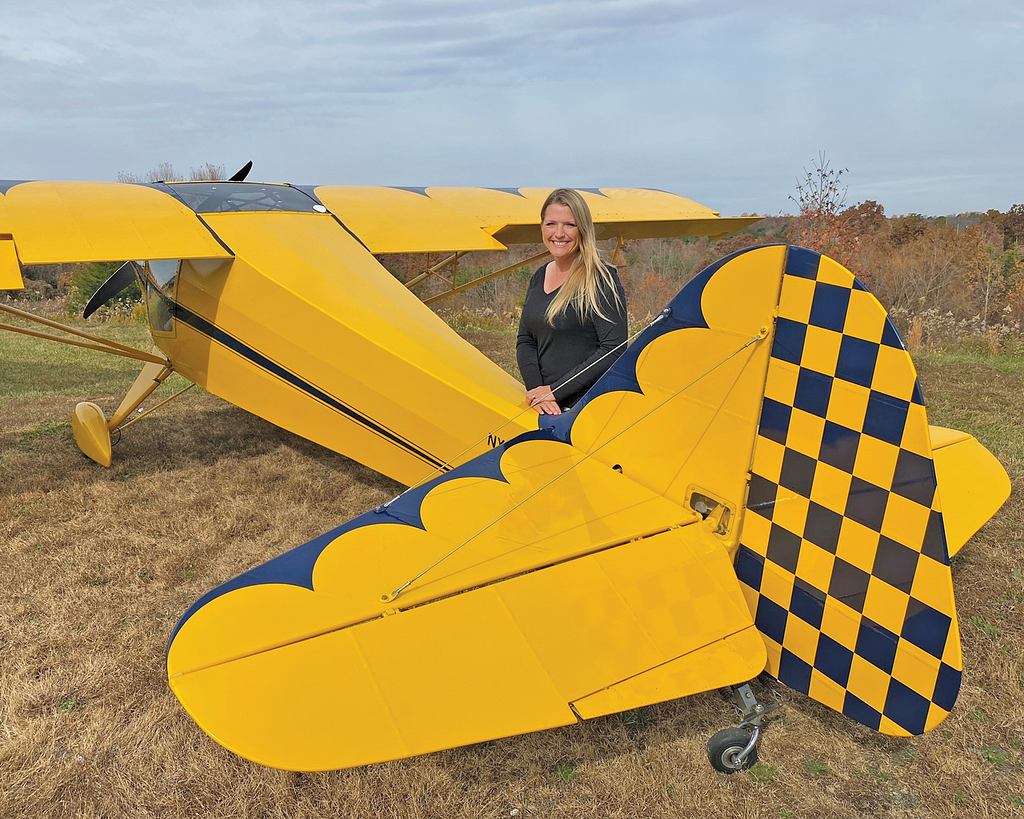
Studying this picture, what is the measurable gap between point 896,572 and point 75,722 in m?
2.97

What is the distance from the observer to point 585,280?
10.3 ft

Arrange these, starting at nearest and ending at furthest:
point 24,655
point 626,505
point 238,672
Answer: point 238,672, point 626,505, point 24,655

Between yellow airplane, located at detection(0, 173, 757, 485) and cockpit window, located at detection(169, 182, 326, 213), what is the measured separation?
0.02m

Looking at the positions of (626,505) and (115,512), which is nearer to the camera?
(626,505)

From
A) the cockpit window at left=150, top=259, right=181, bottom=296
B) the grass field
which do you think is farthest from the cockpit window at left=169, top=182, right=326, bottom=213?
the grass field

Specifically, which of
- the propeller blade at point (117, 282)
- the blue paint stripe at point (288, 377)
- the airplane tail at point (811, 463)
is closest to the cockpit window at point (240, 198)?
the blue paint stripe at point (288, 377)

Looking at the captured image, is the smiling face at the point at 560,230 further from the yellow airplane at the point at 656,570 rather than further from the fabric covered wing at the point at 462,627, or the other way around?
the fabric covered wing at the point at 462,627

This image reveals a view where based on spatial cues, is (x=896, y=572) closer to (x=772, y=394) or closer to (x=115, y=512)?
(x=772, y=394)

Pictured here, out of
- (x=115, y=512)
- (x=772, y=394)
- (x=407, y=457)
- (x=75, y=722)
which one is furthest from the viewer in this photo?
(x=115, y=512)

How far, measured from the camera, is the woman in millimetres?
3041

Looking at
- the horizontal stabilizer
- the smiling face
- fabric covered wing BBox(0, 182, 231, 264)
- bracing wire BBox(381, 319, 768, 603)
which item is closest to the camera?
bracing wire BBox(381, 319, 768, 603)

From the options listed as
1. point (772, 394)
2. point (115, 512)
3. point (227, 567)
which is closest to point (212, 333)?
point (115, 512)

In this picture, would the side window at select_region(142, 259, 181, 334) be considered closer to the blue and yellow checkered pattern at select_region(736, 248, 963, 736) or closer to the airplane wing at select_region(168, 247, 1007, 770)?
the airplane wing at select_region(168, 247, 1007, 770)

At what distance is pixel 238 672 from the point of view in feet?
5.55
